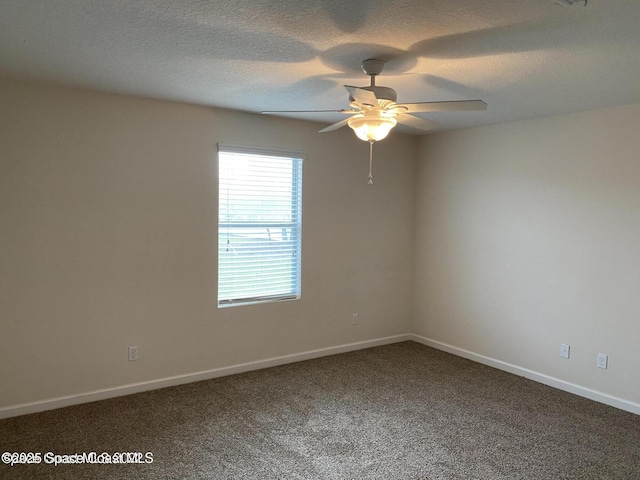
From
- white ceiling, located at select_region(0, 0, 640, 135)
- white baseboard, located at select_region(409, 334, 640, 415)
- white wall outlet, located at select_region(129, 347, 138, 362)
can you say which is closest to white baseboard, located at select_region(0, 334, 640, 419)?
white baseboard, located at select_region(409, 334, 640, 415)

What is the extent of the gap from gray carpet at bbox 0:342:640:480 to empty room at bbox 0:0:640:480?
0.7 inches

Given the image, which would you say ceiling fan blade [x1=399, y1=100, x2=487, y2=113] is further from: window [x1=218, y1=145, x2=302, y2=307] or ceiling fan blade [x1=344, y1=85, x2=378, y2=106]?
window [x1=218, y1=145, x2=302, y2=307]

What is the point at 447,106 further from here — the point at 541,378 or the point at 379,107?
the point at 541,378

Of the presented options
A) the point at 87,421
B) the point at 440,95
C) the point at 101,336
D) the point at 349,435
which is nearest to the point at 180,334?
the point at 101,336

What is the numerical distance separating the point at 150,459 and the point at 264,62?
2397mm

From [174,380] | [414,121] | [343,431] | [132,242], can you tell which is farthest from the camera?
[174,380]

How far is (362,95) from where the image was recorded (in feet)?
7.60

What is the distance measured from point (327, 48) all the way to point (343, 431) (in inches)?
93.8

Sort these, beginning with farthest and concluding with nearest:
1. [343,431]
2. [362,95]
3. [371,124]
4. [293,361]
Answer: [293,361], [343,431], [371,124], [362,95]

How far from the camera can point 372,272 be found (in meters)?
5.04

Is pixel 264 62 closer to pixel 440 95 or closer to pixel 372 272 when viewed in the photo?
pixel 440 95

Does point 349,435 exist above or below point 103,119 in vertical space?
below

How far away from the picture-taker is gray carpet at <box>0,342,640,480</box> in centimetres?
266

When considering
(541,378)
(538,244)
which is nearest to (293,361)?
(541,378)
